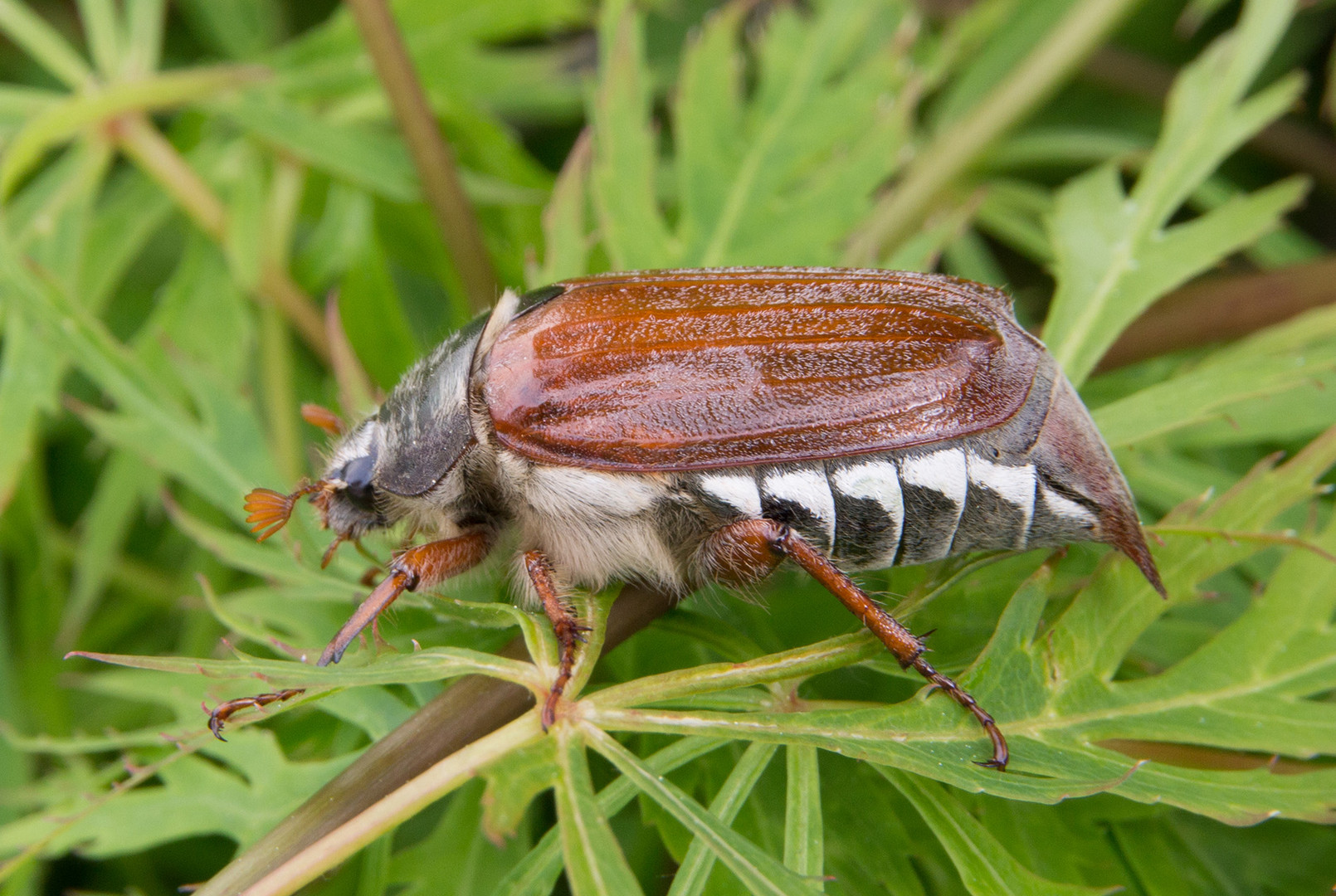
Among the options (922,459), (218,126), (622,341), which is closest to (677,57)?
(218,126)

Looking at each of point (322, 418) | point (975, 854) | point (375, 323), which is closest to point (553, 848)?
point (975, 854)

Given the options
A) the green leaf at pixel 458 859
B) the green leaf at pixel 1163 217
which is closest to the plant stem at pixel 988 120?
the green leaf at pixel 1163 217

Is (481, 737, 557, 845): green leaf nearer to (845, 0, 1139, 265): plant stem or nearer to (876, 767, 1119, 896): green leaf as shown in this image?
(876, 767, 1119, 896): green leaf

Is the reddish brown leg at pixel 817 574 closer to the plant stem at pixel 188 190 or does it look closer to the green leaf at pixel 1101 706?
the green leaf at pixel 1101 706

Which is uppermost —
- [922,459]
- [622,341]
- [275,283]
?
[275,283]

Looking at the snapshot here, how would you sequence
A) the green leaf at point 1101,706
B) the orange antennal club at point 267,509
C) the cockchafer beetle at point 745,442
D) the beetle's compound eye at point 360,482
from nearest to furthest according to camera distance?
the green leaf at point 1101,706 < the cockchafer beetle at point 745,442 < the orange antennal club at point 267,509 < the beetle's compound eye at point 360,482

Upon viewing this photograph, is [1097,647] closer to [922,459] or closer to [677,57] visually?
[922,459]

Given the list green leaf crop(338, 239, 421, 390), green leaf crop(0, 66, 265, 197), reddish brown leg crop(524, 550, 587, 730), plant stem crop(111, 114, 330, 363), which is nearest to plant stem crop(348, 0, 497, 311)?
green leaf crop(338, 239, 421, 390)
